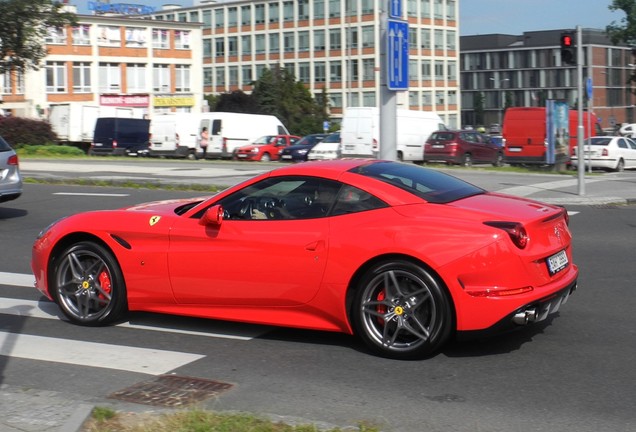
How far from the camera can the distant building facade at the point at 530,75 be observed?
439ft

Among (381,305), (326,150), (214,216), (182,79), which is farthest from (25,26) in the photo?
(182,79)

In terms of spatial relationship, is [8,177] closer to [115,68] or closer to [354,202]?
[354,202]

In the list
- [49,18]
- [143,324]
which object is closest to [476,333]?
[143,324]

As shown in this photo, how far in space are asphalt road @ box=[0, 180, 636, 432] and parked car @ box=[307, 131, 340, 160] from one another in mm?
32844

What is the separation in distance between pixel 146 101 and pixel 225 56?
48319mm

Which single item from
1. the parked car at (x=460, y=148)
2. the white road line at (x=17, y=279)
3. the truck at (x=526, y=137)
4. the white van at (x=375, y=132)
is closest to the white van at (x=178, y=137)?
the white van at (x=375, y=132)

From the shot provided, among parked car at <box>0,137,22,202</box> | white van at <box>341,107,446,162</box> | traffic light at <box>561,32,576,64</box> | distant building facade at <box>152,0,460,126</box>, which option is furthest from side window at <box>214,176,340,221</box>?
distant building facade at <box>152,0,460,126</box>

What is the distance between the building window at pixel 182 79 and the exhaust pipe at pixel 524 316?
8787cm

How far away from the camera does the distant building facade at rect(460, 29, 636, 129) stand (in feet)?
439

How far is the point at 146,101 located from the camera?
233 feet

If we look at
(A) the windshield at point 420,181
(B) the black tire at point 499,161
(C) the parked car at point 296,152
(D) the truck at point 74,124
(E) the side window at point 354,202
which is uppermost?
(D) the truck at point 74,124

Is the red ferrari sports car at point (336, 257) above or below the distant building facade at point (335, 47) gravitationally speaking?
below

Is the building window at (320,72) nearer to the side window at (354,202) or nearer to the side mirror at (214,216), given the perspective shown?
the side mirror at (214,216)

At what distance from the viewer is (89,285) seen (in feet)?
25.3
